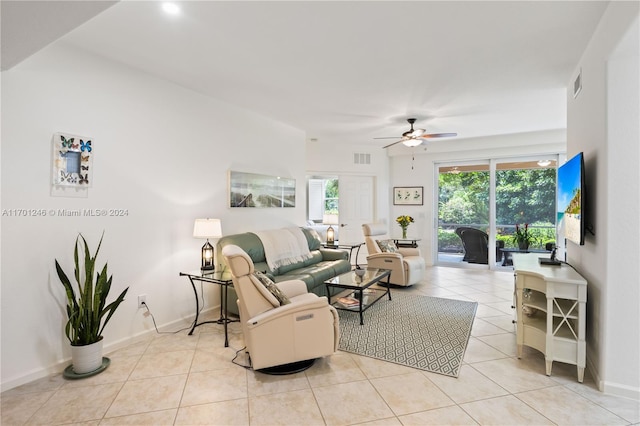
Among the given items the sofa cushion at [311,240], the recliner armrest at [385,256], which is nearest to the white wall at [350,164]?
the sofa cushion at [311,240]

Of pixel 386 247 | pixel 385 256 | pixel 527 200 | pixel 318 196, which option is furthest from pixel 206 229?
pixel 527 200

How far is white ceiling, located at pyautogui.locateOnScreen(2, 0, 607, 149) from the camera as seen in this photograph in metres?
2.24

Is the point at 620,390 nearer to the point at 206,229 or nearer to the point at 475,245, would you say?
the point at 206,229

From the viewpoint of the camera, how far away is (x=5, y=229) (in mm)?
2350

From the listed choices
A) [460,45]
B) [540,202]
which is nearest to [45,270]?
[460,45]

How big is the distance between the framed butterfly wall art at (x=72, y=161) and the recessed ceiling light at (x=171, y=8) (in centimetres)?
135

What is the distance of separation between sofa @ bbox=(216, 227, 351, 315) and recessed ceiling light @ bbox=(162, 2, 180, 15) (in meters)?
2.38

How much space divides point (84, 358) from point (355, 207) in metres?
5.54

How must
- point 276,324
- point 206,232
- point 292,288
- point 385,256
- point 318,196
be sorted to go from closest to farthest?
point 276,324, point 292,288, point 206,232, point 385,256, point 318,196

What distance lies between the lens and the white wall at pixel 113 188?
94.7 inches

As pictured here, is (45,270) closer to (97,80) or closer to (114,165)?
(114,165)

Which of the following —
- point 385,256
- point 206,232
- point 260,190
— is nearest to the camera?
point 206,232

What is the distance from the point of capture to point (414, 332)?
11.2 feet

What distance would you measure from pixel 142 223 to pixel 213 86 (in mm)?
1725
